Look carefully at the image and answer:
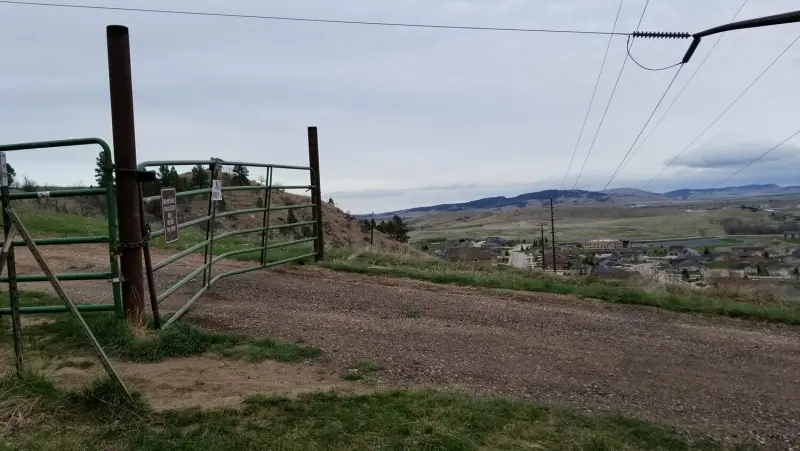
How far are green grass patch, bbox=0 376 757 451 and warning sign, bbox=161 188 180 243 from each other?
2.14 m

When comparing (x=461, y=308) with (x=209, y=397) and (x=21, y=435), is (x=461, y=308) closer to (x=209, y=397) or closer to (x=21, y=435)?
(x=209, y=397)

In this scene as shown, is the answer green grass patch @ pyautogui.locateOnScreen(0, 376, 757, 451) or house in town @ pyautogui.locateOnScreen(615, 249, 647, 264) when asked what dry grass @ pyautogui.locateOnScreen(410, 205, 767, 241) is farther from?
green grass patch @ pyautogui.locateOnScreen(0, 376, 757, 451)

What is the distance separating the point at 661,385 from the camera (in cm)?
477

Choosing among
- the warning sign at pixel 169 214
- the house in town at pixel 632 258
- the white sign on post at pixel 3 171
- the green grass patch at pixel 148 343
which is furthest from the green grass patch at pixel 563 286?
the house in town at pixel 632 258

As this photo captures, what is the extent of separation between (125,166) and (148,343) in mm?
1706

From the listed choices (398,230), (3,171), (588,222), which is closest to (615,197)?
(588,222)

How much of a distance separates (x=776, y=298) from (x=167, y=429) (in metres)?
10.4

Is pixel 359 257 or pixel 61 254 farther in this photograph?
pixel 359 257

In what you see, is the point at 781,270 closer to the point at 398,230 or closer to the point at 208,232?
the point at 208,232

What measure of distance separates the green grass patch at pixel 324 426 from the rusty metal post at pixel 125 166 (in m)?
1.63

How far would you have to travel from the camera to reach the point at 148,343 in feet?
16.2

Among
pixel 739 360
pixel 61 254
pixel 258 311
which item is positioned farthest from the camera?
pixel 61 254

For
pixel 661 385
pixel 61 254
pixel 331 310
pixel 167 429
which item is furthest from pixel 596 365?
pixel 61 254

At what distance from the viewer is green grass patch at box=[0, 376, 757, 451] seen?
10.6 feet
